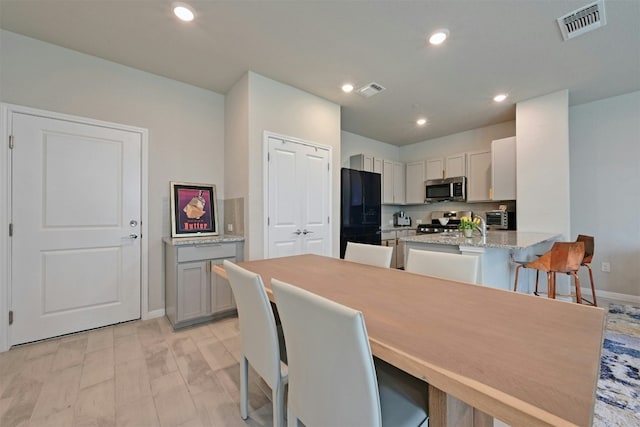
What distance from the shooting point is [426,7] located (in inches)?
73.8

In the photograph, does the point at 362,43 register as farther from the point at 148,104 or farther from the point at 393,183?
the point at 393,183

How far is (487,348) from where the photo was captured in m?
0.69

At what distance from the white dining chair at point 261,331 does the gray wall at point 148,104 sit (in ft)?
6.90

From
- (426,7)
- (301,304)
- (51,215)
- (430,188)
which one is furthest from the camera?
(430,188)

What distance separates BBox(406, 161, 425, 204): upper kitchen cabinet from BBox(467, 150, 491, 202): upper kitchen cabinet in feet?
2.87

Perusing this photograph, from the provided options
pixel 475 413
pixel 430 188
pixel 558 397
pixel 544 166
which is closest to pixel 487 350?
pixel 558 397

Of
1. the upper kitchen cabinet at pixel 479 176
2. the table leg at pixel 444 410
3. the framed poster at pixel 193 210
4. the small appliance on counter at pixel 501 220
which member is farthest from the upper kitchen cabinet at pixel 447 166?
the table leg at pixel 444 410

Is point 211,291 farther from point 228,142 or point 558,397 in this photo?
point 558,397

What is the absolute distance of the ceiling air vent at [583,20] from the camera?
190 cm

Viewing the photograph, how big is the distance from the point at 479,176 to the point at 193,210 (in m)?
4.54

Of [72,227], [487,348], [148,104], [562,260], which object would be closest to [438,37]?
[562,260]

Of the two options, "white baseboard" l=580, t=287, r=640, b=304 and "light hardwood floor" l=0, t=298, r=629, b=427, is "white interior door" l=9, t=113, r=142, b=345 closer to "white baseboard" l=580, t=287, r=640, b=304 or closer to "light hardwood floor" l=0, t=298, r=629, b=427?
"light hardwood floor" l=0, t=298, r=629, b=427

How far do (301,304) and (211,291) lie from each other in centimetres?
223

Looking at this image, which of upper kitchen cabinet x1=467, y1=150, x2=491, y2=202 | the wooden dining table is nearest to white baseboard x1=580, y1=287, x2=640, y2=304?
upper kitchen cabinet x1=467, y1=150, x2=491, y2=202
